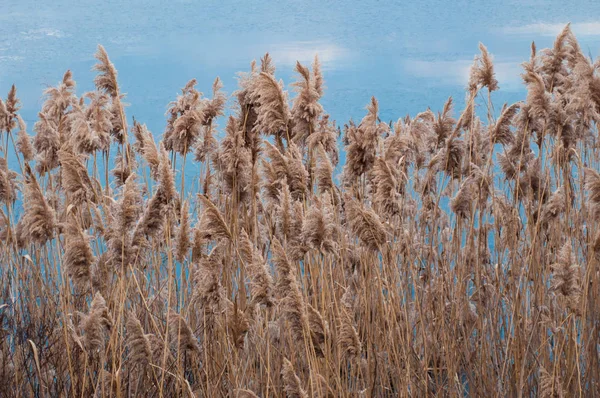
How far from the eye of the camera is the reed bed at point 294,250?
9.63 feet

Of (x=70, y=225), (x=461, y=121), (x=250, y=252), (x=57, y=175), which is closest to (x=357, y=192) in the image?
(x=461, y=121)

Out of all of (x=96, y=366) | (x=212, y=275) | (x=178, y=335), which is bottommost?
(x=96, y=366)

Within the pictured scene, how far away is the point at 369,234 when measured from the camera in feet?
9.64

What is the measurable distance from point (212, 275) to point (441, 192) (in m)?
2.30

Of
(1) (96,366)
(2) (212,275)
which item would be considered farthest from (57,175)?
(2) (212,275)

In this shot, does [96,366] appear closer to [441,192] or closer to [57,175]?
[57,175]

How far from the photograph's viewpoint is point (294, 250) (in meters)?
2.93

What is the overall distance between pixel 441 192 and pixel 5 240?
289 centimetres

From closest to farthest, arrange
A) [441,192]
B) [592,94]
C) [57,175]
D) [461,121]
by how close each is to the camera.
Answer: [592,94]
[461,121]
[441,192]
[57,175]

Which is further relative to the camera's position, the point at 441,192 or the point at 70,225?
the point at 441,192

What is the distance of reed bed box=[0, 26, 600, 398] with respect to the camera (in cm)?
294

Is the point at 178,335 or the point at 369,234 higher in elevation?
the point at 369,234

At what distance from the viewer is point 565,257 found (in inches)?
113

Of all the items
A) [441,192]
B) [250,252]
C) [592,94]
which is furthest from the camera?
[441,192]
